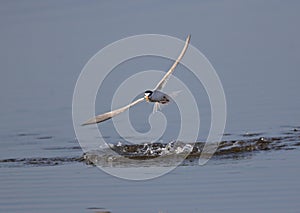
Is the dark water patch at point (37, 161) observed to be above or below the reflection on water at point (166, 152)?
below

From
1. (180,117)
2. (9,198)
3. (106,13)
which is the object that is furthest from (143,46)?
(9,198)

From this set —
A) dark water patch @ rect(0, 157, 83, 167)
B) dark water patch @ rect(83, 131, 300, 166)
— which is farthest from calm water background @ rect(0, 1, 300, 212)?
dark water patch @ rect(83, 131, 300, 166)

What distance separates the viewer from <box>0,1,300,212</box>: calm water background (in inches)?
498

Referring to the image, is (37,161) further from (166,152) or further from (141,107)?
(141,107)

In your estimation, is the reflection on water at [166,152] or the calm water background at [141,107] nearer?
the calm water background at [141,107]

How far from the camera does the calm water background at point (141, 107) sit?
12641 mm

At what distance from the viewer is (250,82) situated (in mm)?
20297

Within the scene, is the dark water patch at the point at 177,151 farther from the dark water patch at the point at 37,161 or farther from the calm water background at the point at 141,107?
the calm water background at the point at 141,107

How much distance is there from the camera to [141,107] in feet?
62.6

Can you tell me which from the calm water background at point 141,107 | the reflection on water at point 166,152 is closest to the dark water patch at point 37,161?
the reflection on water at point 166,152

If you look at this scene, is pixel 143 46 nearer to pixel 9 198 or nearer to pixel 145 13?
pixel 145 13

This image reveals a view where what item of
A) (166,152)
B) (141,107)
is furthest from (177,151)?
(141,107)

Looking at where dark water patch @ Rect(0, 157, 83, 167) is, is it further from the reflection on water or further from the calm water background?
the calm water background

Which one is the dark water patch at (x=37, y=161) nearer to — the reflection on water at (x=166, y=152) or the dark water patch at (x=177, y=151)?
the reflection on water at (x=166, y=152)
